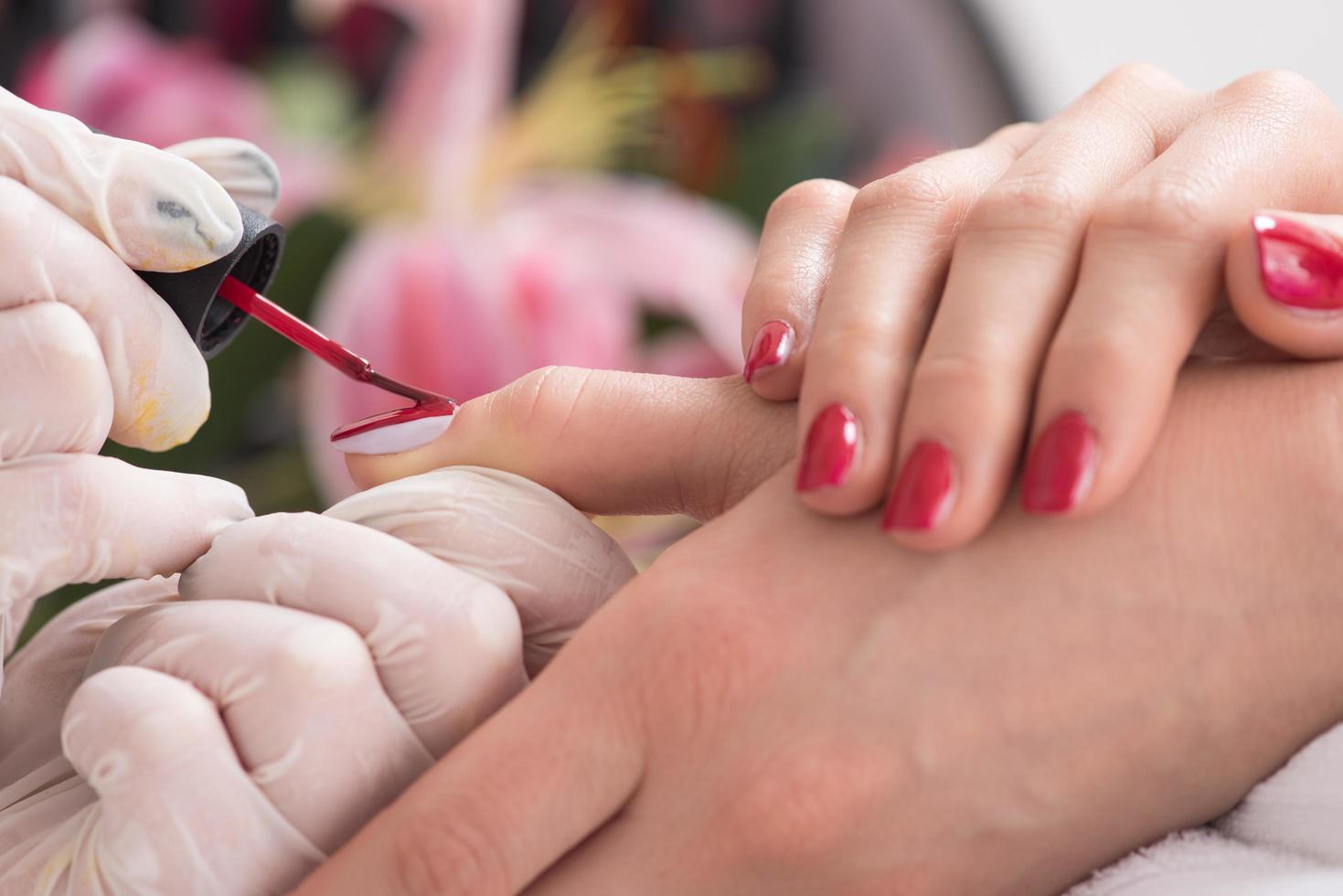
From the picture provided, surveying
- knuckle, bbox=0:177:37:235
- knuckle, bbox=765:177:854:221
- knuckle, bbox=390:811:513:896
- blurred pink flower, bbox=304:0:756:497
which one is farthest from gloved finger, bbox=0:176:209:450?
blurred pink flower, bbox=304:0:756:497

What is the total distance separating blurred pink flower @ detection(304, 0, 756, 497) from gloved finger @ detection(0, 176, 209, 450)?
83 centimetres

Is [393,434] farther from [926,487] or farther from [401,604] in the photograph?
[926,487]

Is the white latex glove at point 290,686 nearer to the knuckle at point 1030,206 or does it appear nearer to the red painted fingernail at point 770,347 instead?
the red painted fingernail at point 770,347

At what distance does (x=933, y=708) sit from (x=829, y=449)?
0.11m

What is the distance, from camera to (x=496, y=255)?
152 centimetres

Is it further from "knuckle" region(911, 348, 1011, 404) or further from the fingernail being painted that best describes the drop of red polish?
"knuckle" region(911, 348, 1011, 404)

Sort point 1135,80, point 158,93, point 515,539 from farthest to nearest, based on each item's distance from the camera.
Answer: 1. point 158,93
2. point 1135,80
3. point 515,539

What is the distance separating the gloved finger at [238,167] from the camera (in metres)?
0.58

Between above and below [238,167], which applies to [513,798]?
below

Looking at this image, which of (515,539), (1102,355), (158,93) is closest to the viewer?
(1102,355)

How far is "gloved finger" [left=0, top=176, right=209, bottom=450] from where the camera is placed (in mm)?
481

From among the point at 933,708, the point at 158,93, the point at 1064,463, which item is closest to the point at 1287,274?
the point at 1064,463

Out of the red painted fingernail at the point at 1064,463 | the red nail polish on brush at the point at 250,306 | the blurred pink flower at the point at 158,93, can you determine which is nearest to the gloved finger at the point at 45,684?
the red nail polish on brush at the point at 250,306

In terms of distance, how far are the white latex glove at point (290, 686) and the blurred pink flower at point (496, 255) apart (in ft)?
2.79
